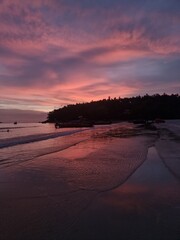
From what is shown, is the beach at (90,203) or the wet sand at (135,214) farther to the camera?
the beach at (90,203)

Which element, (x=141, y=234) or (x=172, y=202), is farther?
(x=172, y=202)

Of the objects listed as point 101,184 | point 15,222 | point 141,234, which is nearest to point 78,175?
point 101,184

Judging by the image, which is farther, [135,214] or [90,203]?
[90,203]

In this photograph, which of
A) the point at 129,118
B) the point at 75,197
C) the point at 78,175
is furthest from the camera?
the point at 129,118

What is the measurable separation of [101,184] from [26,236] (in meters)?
Answer: 4.85

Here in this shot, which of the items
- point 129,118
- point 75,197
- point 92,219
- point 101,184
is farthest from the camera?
point 129,118

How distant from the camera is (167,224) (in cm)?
630

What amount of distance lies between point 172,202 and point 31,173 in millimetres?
6451

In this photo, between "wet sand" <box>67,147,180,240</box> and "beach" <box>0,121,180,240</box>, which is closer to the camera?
"wet sand" <box>67,147,180,240</box>

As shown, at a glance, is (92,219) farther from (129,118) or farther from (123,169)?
(129,118)

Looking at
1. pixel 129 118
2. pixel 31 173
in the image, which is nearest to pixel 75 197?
pixel 31 173

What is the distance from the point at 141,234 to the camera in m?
5.78

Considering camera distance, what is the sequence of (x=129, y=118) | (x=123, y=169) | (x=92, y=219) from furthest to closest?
(x=129, y=118), (x=123, y=169), (x=92, y=219)

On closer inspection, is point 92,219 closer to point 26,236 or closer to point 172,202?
point 26,236
